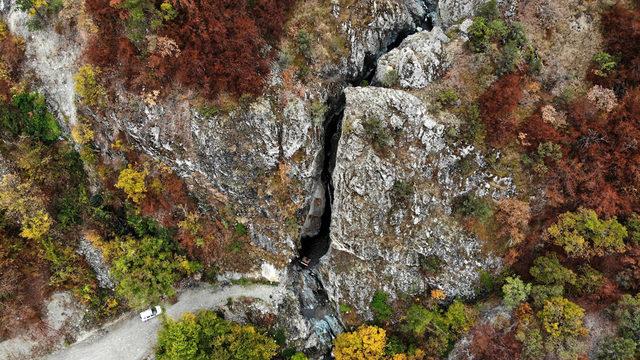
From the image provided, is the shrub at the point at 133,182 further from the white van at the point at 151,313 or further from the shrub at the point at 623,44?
the shrub at the point at 623,44

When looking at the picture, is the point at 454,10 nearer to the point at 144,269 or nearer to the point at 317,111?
the point at 317,111

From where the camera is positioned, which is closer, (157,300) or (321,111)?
(321,111)

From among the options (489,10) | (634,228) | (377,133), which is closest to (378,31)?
(489,10)

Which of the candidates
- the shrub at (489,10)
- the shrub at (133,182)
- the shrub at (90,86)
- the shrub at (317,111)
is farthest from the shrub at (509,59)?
the shrub at (90,86)

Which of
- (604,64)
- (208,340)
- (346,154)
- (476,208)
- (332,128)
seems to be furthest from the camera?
(332,128)

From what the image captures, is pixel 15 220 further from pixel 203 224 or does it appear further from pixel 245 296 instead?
pixel 245 296

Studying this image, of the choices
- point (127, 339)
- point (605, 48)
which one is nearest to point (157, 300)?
point (127, 339)
